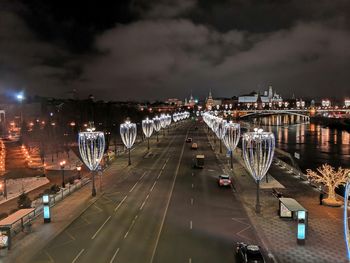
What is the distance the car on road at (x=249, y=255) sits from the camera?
16172mm

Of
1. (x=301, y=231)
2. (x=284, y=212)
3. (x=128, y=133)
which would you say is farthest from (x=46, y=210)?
(x=128, y=133)

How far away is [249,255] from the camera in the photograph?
53.7 feet

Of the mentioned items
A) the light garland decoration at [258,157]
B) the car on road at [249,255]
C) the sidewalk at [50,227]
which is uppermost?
the light garland decoration at [258,157]

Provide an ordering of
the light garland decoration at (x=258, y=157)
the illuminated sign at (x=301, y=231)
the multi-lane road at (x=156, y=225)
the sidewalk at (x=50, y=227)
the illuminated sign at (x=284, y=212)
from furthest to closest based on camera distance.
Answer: the light garland decoration at (x=258, y=157) < the illuminated sign at (x=284, y=212) < the illuminated sign at (x=301, y=231) < the sidewalk at (x=50, y=227) < the multi-lane road at (x=156, y=225)

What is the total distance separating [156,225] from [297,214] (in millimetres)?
8416

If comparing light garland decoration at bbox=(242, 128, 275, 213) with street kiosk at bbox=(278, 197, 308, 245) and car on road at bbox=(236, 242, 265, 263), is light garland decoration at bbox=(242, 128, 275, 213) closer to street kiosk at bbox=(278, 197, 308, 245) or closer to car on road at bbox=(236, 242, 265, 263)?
street kiosk at bbox=(278, 197, 308, 245)

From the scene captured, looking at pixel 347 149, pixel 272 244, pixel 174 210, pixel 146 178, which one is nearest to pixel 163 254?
pixel 272 244

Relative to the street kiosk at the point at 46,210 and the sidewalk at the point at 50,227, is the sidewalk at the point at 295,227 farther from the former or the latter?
the street kiosk at the point at 46,210

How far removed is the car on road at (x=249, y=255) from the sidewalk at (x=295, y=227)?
63.5 inches

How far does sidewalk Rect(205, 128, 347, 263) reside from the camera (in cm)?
1793

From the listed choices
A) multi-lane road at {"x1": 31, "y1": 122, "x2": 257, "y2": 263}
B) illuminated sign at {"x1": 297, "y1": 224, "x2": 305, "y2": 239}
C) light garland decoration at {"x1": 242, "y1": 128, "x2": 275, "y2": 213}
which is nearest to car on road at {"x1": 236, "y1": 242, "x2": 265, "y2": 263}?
multi-lane road at {"x1": 31, "y1": 122, "x2": 257, "y2": 263}

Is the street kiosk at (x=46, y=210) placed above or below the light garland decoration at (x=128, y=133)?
below

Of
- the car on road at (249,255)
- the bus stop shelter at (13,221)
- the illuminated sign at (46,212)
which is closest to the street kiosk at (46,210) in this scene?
the illuminated sign at (46,212)

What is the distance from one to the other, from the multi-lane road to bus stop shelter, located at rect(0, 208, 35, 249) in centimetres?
227
